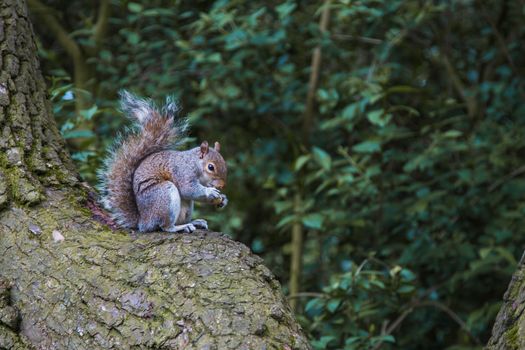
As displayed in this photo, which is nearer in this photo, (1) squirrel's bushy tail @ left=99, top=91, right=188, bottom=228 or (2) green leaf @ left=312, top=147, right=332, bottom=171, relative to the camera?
(1) squirrel's bushy tail @ left=99, top=91, right=188, bottom=228

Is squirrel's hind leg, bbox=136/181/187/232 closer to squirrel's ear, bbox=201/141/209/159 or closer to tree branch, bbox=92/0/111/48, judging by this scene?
squirrel's ear, bbox=201/141/209/159

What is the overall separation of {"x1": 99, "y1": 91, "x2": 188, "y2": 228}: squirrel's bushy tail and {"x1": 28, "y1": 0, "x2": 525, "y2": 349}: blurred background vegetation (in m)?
0.67

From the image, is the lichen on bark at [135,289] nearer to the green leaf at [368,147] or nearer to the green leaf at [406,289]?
the green leaf at [406,289]

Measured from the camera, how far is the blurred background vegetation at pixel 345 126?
3100 millimetres

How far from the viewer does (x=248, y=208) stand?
13.4 feet

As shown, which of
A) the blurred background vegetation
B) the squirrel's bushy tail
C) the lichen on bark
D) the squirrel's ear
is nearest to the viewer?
the lichen on bark

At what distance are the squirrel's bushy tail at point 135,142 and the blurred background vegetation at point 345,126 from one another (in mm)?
667

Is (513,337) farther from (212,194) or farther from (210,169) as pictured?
(210,169)

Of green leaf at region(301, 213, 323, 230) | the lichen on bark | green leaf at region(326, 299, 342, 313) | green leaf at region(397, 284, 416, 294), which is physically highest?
the lichen on bark

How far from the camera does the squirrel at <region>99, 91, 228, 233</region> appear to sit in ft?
6.93

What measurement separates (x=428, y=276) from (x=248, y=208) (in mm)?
1124

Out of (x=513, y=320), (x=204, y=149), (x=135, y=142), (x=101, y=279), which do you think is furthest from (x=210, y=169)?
(x=513, y=320)

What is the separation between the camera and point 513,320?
1466 mm

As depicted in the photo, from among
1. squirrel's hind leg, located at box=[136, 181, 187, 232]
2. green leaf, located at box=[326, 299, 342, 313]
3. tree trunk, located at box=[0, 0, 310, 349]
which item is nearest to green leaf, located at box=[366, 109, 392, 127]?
green leaf, located at box=[326, 299, 342, 313]
